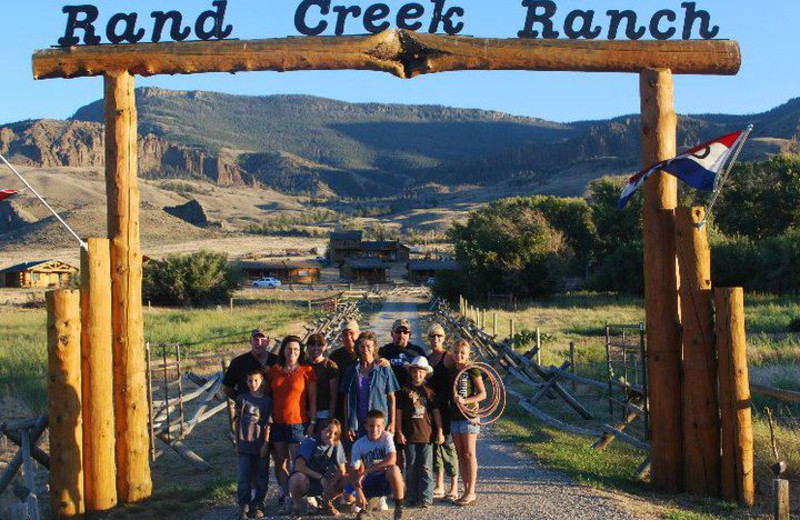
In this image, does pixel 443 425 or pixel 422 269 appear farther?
pixel 422 269

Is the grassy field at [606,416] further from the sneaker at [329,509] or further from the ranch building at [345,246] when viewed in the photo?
the ranch building at [345,246]

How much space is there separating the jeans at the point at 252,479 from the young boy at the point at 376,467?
832mm

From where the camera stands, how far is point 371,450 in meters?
7.01

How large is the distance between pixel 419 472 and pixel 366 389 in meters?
0.91

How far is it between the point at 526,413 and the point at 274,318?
852 inches

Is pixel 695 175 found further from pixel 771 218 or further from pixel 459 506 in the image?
pixel 771 218

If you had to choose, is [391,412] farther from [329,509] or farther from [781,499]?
[781,499]

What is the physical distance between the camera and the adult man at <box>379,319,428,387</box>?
24.4 feet

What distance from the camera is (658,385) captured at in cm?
796

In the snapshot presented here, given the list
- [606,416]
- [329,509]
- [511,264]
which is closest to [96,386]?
[329,509]

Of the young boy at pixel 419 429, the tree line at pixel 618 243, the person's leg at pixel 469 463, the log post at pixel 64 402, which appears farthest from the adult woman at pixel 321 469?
the tree line at pixel 618 243

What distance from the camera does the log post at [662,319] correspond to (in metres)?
7.89

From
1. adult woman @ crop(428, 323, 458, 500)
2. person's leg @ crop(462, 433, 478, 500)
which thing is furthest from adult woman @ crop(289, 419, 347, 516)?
person's leg @ crop(462, 433, 478, 500)

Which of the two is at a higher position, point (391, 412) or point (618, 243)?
point (618, 243)
